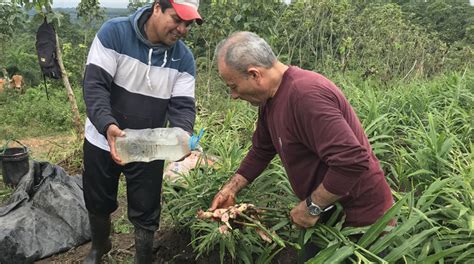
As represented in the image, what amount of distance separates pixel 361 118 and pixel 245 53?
8.54 ft

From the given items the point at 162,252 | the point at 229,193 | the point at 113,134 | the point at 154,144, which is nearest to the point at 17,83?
the point at 162,252

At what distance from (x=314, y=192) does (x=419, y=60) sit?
646cm

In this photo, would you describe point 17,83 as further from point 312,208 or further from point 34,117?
point 312,208

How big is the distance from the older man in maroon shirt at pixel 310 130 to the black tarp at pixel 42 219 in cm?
225

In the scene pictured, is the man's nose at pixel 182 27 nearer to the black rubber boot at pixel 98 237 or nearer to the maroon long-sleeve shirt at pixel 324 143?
the maroon long-sleeve shirt at pixel 324 143

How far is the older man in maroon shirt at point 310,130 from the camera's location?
5.61ft

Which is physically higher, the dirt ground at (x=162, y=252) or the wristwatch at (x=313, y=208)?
the wristwatch at (x=313, y=208)

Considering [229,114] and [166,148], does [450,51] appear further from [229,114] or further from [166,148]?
[166,148]

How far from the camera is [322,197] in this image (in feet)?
6.16

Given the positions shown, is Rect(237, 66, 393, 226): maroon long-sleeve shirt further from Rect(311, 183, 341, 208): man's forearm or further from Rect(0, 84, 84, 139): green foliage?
Rect(0, 84, 84, 139): green foliage

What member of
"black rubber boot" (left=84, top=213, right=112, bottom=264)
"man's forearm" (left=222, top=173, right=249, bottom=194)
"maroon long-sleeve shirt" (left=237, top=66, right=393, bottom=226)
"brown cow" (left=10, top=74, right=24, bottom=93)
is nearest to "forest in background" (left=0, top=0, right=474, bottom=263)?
"maroon long-sleeve shirt" (left=237, top=66, right=393, bottom=226)

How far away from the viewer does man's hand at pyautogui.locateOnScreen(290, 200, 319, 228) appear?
200cm

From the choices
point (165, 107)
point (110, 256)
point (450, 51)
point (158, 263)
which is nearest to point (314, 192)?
point (165, 107)

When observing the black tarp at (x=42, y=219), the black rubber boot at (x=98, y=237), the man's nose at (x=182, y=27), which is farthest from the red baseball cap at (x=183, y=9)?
the black tarp at (x=42, y=219)
